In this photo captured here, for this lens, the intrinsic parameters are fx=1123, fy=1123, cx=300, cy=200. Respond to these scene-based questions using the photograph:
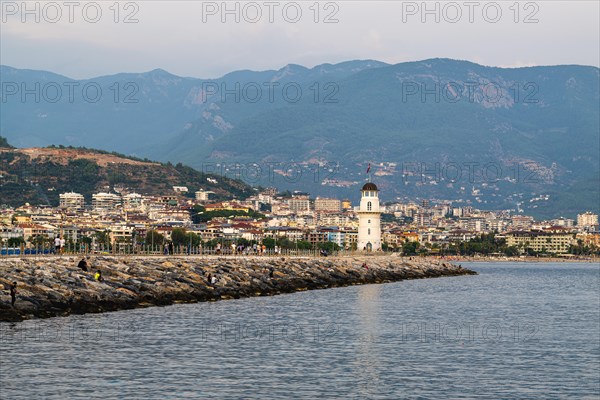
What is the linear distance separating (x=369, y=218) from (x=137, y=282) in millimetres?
80708

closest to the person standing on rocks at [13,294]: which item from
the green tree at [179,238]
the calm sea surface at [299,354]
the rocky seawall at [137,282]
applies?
the rocky seawall at [137,282]

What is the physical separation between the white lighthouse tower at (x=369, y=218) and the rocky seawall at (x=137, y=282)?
3977cm

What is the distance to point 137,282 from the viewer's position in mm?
63875

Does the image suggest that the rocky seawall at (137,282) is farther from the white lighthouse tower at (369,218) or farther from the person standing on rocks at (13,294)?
the white lighthouse tower at (369,218)

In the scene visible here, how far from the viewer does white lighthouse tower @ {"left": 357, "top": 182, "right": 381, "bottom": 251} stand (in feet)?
465

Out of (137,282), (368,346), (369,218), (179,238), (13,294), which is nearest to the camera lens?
(368,346)

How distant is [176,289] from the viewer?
65.8 m

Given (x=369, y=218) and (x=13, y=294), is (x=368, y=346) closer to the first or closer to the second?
(x=13, y=294)

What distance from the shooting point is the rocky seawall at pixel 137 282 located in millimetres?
53531

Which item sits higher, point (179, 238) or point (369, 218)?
point (369, 218)

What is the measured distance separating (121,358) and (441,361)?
460 inches

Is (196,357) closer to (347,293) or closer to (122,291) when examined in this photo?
(122,291)

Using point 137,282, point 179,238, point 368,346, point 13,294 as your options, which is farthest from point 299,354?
point 179,238

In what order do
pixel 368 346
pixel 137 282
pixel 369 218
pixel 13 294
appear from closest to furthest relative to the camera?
pixel 368 346 < pixel 13 294 < pixel 137 282 < pixel 369 218
